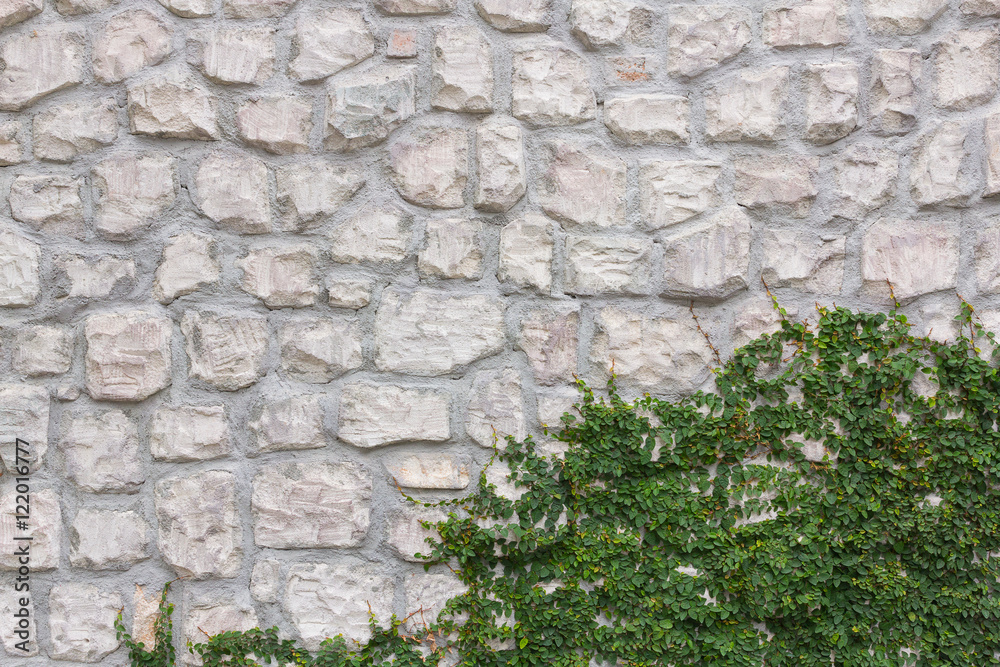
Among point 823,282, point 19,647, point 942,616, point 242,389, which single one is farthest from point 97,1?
point 942,616

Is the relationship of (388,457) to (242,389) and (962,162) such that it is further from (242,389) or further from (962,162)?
(962,162)

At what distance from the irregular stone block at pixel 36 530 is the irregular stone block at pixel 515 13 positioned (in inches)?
71.3

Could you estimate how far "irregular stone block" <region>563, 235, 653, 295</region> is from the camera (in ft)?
7.19

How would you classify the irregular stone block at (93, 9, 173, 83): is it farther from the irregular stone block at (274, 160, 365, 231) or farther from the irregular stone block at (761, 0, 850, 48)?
the irregular stone block at (761, 0, 850, 48)

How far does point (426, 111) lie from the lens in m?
2.19

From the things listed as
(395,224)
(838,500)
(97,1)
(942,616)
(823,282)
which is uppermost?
(97,1)

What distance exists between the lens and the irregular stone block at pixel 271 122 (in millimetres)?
2168

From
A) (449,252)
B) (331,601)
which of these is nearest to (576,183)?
(449,252)

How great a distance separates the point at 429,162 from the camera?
218 centimetres

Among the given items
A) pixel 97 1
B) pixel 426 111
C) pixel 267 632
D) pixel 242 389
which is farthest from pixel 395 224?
pixel 267 632

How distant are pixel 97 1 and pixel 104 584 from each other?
169 cm

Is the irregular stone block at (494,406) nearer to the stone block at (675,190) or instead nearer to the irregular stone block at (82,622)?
the stone block at (675,190)

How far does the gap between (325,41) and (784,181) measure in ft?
4.60

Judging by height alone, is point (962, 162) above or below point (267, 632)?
above
